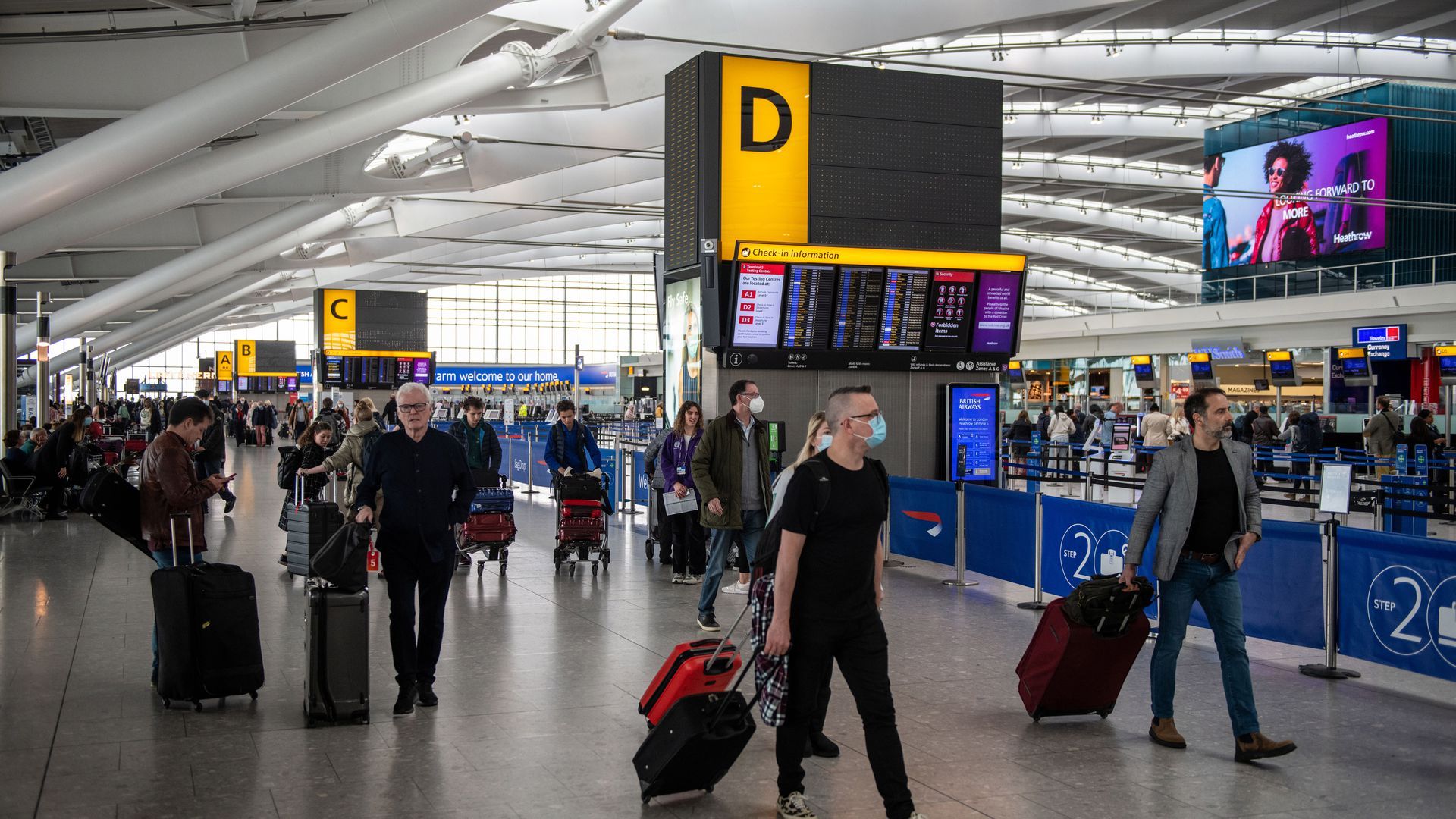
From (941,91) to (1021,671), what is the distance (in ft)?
27.4

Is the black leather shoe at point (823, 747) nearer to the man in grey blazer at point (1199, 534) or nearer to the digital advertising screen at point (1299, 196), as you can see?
the man in grey blazer at point (1199, 534)

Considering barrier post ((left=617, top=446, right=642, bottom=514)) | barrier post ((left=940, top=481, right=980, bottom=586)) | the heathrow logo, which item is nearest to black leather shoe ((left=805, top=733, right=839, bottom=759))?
barrier post ((left=940, top=481, right=980, bottom=586))

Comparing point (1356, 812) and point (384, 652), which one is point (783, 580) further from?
point (384, 652)

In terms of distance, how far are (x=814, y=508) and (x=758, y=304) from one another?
7.62 meters

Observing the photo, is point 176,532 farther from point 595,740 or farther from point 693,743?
point 693,743

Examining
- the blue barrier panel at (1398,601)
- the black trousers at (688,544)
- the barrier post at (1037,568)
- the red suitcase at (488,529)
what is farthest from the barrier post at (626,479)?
the blue barrier panel at (1398,601)

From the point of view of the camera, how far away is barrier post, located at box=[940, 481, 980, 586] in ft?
35.7

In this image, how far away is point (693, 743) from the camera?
4695 millimetres

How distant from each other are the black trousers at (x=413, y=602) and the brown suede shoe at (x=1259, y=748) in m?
3.92

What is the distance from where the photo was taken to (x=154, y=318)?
1732 inches

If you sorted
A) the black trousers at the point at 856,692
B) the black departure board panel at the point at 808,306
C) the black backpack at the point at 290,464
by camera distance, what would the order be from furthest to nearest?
the black backpack at the point at 290,464
the black departure board panel at the point at 808,306
the black trousers at the point at 856,692

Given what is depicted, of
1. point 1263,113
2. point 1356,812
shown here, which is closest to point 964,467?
point 1356,812

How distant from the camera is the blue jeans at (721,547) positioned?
27.6 ft

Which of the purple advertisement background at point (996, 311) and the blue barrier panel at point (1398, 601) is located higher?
the purple advertisement background at point (996, 311)
